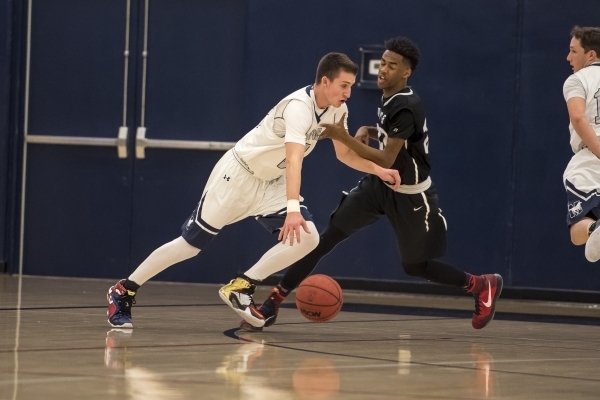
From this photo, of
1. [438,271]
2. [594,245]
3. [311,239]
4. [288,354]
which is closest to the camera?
[288,354]

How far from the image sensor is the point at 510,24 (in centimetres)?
1066

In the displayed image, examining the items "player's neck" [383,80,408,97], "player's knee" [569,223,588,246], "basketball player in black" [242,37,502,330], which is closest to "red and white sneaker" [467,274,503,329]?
"basketball player in black" [242,37,502,330]

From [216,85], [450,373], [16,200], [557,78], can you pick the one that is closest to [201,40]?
[216,85]

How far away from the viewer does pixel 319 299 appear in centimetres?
712

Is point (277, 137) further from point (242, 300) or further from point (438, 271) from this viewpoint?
point (438, 271)

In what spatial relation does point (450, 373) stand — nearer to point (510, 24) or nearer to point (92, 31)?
point (510, 24)

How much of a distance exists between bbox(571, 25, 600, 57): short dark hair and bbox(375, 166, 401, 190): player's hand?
1.44m

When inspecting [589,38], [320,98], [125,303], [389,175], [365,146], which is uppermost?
[589,38]

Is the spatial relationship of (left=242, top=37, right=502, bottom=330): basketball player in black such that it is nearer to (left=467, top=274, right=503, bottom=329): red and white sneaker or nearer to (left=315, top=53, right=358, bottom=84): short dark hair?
(left=467, top=274, right=503, bottom=329): red and white sneaker

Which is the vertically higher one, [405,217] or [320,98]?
[320,98]

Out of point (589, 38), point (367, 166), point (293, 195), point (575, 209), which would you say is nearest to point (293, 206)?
point (293, 195)

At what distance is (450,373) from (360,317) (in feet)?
10.5

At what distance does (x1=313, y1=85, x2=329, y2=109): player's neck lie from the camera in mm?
7023

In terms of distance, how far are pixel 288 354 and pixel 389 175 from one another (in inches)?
59.4
